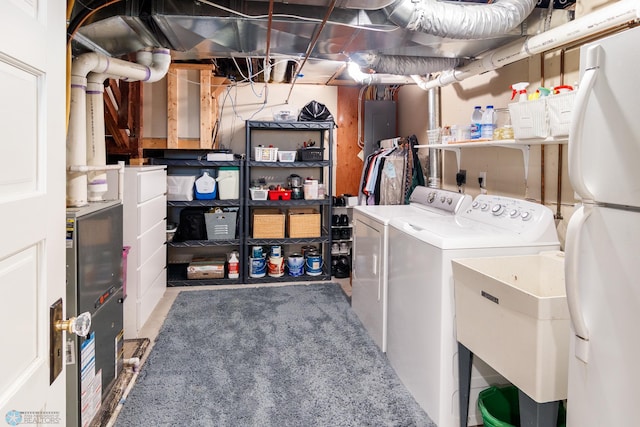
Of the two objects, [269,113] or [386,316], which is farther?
[269,113]

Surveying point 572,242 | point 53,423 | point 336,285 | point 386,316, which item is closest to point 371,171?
point 336,285

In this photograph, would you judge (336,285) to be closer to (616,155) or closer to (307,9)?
(307,9)

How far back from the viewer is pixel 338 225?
4668 mm

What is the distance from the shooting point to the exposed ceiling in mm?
2225

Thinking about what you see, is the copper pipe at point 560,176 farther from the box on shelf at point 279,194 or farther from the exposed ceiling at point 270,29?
the box on shelf at point 279,194

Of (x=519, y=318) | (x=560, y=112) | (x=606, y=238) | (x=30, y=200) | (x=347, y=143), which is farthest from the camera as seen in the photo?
(x=347, y=143)

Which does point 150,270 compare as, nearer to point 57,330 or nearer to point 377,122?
point 57,330

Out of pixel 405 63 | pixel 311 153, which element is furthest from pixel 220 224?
pixel 405 63

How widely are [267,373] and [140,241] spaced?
4.39 ft

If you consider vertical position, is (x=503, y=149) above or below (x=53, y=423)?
above

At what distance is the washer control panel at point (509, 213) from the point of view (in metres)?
2.14

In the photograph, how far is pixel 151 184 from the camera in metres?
3.32

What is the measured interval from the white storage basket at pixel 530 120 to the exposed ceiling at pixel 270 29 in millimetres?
526

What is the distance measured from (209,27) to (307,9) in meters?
0.57
